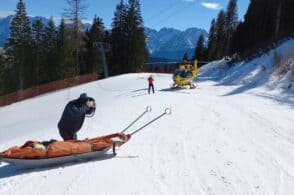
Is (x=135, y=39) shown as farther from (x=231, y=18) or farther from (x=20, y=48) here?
(x=231, y=18)

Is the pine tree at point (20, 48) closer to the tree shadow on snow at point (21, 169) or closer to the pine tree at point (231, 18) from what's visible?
the pine tree at point (231, 18)

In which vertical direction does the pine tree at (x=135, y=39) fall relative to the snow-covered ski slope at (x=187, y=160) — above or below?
above

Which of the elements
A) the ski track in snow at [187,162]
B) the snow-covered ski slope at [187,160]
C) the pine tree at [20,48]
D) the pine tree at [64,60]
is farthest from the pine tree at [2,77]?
the ski track in snow at [187,162]

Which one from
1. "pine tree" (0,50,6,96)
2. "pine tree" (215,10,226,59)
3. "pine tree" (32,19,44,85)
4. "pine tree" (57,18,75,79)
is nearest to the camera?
"pine tree" (57,18,75,79)

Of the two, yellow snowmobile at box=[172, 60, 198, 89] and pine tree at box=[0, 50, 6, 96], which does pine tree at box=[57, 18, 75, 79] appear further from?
yellow snowmobile at box=[172, 60, 198, 89]

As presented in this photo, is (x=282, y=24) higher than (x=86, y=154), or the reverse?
(x=282, y=24)

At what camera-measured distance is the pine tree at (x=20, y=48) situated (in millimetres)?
60625

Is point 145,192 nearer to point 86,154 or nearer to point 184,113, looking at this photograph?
point 86,154

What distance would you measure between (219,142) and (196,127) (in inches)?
87.5

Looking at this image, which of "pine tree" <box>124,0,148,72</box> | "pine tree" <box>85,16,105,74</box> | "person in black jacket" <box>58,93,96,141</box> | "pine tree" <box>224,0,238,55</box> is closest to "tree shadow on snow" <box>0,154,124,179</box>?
"person in black jacket" <box>58,93,96,141</box>

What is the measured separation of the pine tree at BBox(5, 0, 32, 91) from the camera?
60625mm

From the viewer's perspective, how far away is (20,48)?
200 ft

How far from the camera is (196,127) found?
14.0m

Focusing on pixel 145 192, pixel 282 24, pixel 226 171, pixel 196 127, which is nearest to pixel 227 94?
pixel 196 127
